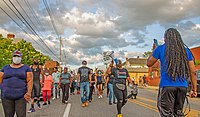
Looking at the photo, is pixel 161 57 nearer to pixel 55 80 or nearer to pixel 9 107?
pixel 9 107

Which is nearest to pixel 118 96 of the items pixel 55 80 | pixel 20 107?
pixel 20 107

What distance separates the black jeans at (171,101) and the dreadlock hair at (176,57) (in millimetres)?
186

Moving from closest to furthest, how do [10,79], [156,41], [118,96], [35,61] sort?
[156,41] → [10,79] → [118,96] → [35,61]

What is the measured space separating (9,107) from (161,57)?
305 cm

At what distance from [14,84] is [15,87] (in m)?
0.06

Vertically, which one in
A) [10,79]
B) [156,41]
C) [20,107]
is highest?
[156,41]

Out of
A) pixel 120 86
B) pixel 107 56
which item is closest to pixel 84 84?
pixel 120 86

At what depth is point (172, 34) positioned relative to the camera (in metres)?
4.54

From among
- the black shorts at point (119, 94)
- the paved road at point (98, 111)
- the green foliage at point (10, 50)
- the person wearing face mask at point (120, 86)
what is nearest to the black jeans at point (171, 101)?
the person wearing face mask at point (120, 86)

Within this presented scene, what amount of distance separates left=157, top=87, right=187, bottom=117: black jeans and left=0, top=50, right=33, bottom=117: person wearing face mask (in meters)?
2.62

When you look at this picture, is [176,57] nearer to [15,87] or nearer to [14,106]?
[15,87]

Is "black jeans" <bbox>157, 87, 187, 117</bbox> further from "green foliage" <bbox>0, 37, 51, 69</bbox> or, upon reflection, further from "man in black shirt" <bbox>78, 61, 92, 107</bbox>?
"green foliage" <bbox>0, 37, 51, 69</bbox>

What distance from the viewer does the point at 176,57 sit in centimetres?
441

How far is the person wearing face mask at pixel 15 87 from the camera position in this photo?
18.3 ft
